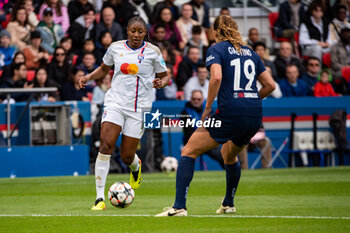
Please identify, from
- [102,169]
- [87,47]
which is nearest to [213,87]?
[102,169]

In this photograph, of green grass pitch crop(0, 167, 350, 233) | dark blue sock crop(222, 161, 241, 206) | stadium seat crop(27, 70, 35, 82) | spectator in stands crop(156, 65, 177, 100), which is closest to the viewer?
green grass pitch crop(0, 167, 350, 233)

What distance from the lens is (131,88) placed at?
10.5m

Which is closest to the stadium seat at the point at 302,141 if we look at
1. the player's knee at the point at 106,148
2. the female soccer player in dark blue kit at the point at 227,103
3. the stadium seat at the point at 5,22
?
the stadium seat at the point at 5,22

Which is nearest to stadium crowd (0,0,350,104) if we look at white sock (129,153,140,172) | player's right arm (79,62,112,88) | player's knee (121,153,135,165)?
white sock (129,153,140,172)

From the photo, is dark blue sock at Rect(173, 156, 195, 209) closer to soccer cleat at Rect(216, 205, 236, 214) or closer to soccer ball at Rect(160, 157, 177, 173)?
soccer cleat at Rect(216, 205, 236, 214)

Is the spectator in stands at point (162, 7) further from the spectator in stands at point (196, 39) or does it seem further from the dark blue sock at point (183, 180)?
the dark blue sock at point (183, 180)

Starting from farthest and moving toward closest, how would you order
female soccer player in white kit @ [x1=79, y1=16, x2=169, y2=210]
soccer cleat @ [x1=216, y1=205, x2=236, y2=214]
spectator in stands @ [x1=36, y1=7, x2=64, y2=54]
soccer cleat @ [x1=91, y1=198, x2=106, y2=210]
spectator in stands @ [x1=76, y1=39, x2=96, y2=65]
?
spectator in stands @ [x1=36, y1=7, x2=64, y2=54]
spectator in stands @ [x1=76, y1=39, x2=96, y2=65]
female soccer player in white kit @ [x1=79, y1=16, x2=169, y2=210]
soccer cleat @ [x1=91, y1=198, x2=106, y2=210]
soccer cleat @ [x1=216, y1=205, x2=236, y2=214]

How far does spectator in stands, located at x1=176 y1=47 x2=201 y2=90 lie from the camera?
794 inches

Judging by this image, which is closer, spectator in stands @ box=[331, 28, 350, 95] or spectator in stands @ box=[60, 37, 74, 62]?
spectator in stands @ box=[60, 37, 74, 62]

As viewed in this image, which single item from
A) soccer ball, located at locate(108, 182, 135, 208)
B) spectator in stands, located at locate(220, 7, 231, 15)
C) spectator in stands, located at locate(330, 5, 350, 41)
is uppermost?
spectator in stands, located at locate(220, 7, 231, 15)

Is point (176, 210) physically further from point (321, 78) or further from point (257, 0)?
point (257, 0)

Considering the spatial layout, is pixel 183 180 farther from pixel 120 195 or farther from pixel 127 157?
pixel 127 157

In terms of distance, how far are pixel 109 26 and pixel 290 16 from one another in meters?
6.20

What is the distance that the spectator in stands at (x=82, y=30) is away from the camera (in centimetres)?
2058
